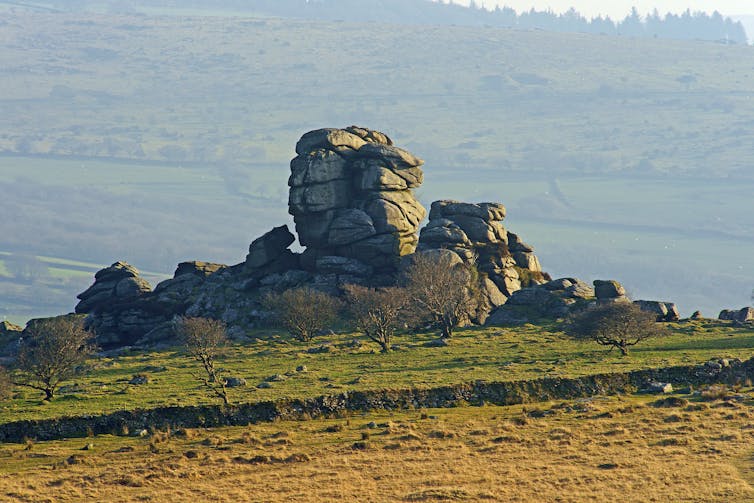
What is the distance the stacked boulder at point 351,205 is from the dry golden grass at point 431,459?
5584 centimetres

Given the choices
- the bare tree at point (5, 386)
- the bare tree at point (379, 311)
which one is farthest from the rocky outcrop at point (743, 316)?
the bare tree at point (5, 386)

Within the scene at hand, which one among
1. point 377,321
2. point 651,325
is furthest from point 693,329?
point 377,321

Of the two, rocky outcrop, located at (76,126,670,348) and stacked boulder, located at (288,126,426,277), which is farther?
stacked boulder, located at (288,126,426,277)

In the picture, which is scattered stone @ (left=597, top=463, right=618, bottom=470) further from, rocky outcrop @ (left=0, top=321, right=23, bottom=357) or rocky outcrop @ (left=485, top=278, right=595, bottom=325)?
rocky outcrop @ (left=0, top=321, right=23, bottom=357)

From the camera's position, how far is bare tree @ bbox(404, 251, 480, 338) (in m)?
119

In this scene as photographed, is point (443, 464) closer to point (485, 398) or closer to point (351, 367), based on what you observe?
point (485, 398)

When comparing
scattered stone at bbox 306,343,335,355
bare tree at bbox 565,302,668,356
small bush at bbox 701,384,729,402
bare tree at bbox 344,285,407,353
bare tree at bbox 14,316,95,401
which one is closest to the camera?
small bush at bbox 701,384,729,402

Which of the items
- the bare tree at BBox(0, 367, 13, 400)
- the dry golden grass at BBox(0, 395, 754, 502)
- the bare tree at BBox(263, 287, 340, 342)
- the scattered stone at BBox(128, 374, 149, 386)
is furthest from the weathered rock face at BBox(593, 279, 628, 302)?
the bare tree at BBox(0, 367, 13, 400)

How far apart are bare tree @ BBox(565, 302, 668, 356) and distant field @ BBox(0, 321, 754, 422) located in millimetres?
1282

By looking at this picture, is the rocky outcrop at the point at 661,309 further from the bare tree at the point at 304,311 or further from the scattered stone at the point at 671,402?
the scattered stone at the point at 671,402

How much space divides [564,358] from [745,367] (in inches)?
607

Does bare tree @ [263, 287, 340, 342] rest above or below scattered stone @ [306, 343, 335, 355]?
above

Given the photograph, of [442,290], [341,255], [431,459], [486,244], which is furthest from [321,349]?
[431,459]

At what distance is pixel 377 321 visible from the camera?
361 ft
